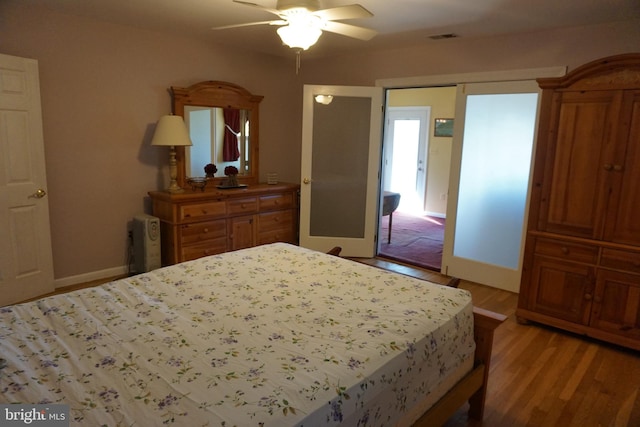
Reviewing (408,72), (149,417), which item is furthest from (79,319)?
(408,72)

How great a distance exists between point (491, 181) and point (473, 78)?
1021mm

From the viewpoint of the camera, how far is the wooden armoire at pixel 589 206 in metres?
2.76

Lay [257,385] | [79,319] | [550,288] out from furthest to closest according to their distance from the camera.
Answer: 1. [550,288]
2. [79,319]
3. [257,385]

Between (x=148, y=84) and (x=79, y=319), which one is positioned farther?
(x=148, y=84)

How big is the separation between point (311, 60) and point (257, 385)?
15.4 ft

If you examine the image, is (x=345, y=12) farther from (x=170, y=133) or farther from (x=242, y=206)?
(x=242, y=206)

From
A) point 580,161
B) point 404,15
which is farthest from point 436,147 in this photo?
point 580,161

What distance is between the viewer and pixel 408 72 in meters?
4.43

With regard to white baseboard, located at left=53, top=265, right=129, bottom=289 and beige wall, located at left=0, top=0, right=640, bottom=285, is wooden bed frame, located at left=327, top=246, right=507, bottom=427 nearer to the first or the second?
beige wall, located at left=0, top=0, right=640, bottom=285

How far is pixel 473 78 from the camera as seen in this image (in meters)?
3.97

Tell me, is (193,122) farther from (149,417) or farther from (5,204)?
(149,417)

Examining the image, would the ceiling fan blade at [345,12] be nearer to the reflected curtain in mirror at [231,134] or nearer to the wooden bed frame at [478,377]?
the wooden bed frame at [478,377]

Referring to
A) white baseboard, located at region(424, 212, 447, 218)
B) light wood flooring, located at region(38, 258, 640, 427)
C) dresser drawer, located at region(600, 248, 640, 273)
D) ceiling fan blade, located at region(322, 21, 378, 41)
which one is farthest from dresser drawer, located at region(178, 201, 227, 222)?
white baseboard, located at region(424, 212, 447, 218)

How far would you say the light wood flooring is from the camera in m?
2.17
